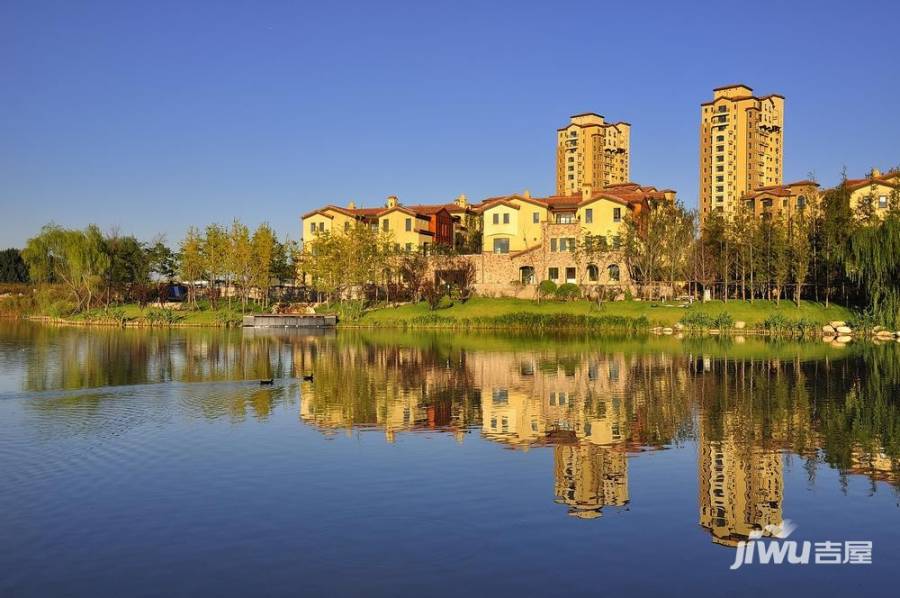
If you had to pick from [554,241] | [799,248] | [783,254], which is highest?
[554,241]

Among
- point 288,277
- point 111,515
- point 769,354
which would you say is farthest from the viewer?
point 288,277

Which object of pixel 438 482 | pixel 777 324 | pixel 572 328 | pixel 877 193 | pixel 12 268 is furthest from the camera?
pixel 12 268

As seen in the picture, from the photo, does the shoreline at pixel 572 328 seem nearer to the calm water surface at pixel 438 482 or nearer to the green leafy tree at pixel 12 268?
the calm water surface at pixel 438 482

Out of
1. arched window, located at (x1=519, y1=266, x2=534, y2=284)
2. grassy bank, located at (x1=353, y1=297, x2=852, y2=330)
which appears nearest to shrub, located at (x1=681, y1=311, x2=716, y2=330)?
grassy bank, located at (x1=353, y1=297, x2=852, y2=330)

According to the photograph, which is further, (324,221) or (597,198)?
(324,221)

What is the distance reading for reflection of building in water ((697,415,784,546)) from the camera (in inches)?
529

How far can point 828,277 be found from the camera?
66500 millimetres

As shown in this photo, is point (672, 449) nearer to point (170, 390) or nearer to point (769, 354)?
point (170, 390)

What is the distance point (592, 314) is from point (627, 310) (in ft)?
10.5

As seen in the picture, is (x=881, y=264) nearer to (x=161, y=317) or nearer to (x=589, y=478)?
(x=589, y=478)

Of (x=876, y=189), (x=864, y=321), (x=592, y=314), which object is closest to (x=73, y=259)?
(x=592, y=314)

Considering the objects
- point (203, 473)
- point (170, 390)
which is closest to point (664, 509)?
point (203, 473)

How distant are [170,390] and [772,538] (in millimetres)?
22185

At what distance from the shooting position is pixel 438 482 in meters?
16.0
